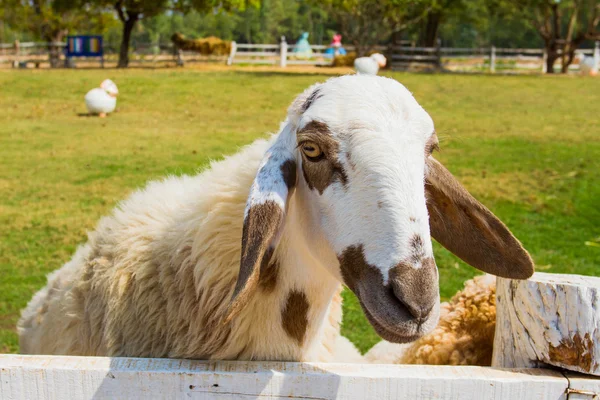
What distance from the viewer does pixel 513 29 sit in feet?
254

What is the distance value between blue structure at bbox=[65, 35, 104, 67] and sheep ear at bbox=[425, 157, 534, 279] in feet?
105

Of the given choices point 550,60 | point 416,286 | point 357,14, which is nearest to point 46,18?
point 357,14

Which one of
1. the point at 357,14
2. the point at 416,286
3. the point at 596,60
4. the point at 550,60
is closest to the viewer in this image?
the point at 416,286

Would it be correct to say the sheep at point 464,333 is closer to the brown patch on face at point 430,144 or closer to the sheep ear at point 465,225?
the sheep ear at point 465,225

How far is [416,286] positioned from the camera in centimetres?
183

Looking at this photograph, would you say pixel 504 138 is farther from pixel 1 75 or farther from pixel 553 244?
pixel 1 75

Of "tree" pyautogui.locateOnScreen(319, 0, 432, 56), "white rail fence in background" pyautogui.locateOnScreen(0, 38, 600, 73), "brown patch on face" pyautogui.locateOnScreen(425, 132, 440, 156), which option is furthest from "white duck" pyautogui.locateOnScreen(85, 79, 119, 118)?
"white rail fence in background" pyautogui.locateOnScreen(0, 38, 600, 73)

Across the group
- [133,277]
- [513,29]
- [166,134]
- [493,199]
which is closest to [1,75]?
[166,134]

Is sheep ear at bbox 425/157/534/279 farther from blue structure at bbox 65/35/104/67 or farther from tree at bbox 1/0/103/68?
tree at bbox 1/0/103/68

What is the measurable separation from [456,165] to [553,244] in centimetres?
380

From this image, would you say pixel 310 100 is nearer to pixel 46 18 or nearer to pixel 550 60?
pixel 550 60

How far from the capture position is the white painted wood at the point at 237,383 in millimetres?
1783

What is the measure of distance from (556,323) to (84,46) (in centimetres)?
3364

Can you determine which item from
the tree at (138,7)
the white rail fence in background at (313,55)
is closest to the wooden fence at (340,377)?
the tree at (138,7)
